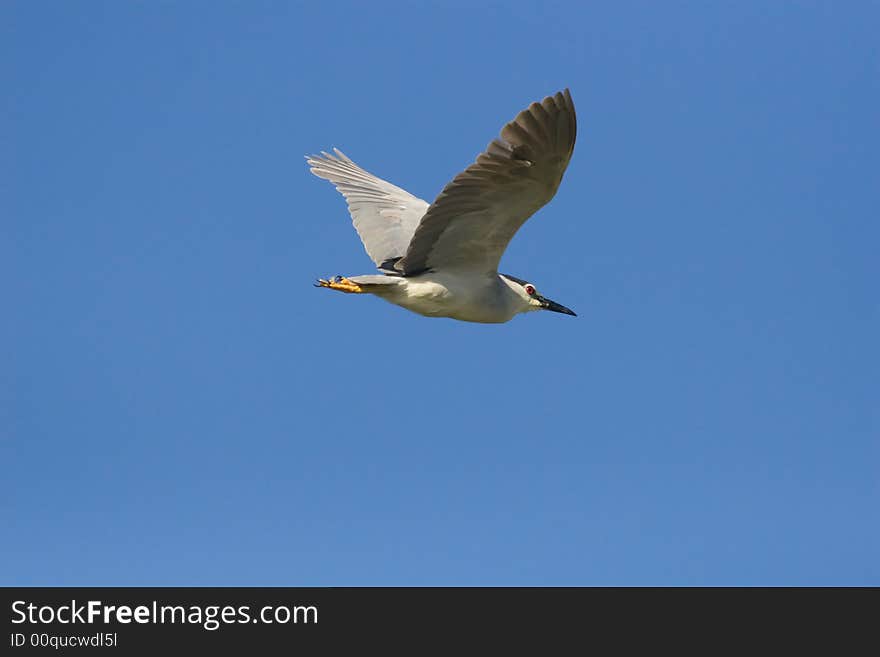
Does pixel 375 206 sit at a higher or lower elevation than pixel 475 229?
higher

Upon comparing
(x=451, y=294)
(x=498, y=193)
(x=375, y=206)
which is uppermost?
(x=375, y=206)

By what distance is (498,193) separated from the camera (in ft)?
37.6

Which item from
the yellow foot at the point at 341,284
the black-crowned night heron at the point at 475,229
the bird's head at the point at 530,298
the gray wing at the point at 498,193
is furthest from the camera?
the bird's head at the point at 530,298

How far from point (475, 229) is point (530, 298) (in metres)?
2.17

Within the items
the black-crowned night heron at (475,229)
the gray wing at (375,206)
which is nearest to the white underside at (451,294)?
the black-crowned night heron at (475,229)

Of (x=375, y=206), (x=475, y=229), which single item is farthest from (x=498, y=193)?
(x=375, y=206)

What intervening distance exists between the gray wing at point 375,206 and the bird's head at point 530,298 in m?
1.33

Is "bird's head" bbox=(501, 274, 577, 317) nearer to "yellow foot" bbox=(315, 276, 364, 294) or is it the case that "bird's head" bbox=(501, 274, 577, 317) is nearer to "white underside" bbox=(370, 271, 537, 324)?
"white underside" bbox=(370, 271, 537, 324)

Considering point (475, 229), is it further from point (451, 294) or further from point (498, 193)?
point (451, 294)

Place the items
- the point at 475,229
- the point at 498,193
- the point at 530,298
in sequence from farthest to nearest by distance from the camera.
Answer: the point at 530,298 → the point at 475,229 → the point at 498,193

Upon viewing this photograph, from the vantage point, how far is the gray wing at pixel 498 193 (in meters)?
10.7

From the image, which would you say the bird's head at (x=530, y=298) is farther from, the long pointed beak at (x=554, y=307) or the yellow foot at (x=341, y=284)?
the yellow foot at (x=341, y=284)
